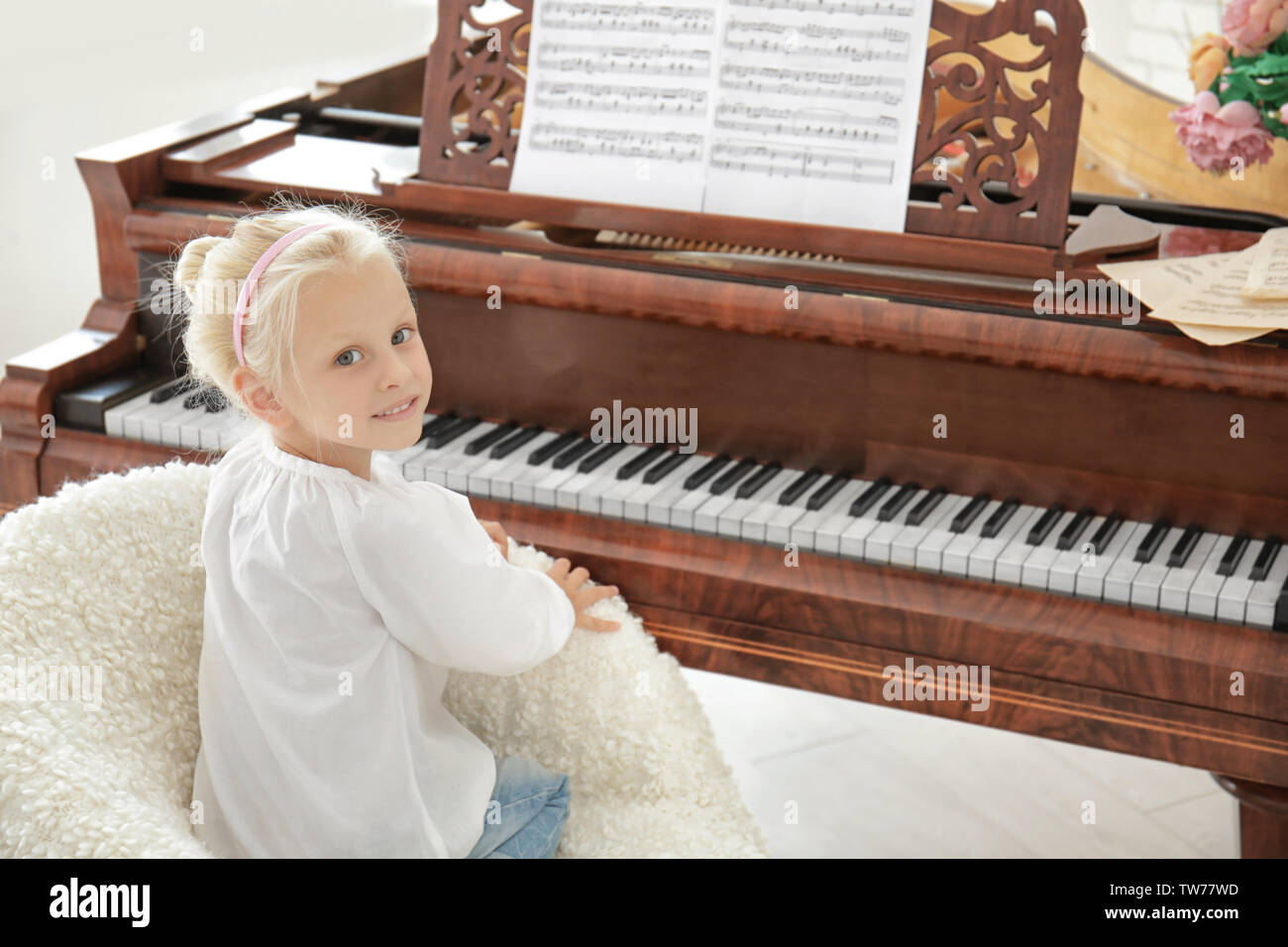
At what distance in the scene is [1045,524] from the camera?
1.98 m

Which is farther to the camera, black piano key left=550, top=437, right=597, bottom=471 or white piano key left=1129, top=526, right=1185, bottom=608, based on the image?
black piano key left=550, top=437, right=597, bottom=471

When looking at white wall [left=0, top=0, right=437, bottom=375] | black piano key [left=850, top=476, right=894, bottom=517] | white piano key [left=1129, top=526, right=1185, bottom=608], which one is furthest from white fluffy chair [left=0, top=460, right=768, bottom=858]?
white wall [left=0, top=0, right=437, bottom=375]

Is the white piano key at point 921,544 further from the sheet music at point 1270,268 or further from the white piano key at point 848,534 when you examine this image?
the sheet music at point 1270,268

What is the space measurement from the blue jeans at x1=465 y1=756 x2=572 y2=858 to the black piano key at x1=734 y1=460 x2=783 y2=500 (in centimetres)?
50

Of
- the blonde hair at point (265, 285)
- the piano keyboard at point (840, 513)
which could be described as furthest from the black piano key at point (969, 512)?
the blonde hair at point (265, 285)

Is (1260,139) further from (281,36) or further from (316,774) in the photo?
(281,36)

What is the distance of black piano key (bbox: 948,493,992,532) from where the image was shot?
6.52 ft

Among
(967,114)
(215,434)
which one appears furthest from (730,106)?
(215,434)

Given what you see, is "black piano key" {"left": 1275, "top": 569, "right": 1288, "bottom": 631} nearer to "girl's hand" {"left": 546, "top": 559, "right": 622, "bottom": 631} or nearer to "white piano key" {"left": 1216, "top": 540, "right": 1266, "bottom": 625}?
"white piano key" {"left": 1216, "top": 540, "right": 1266, "bottom": 625}

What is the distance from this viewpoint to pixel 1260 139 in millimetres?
2262

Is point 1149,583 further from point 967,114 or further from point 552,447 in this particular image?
point 552,447

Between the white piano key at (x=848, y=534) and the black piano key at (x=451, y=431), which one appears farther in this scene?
the black piano key at (x=451, y=431)

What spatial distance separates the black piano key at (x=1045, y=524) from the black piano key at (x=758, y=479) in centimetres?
38

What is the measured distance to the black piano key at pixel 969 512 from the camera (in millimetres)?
1987
